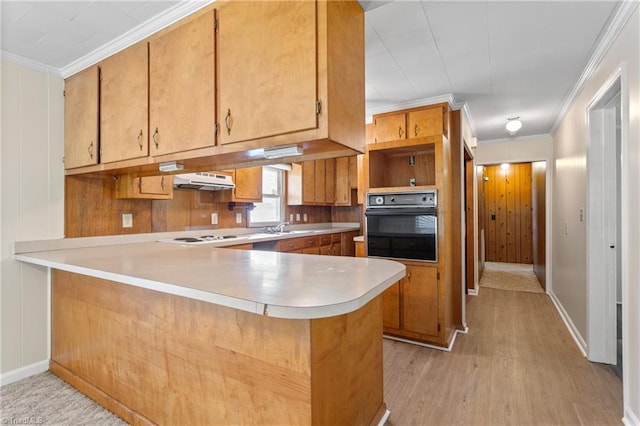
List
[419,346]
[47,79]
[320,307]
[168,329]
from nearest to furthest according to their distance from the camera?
1. [320,307]
2. [168,329]
3. [47,79]
4. [419,346]

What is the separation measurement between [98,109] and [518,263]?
797cm

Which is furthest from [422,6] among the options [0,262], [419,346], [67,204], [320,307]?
[0,262]

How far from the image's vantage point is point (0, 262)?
2.23 m

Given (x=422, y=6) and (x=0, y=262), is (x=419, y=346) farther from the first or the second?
(x=0, y=262)

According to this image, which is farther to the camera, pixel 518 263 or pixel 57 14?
pixel 518 263

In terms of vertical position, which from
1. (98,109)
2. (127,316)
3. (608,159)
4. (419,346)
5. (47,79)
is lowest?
(419,346)

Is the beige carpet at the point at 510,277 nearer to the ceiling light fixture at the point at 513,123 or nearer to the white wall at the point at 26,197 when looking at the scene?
the ceiling light fixture at the point at 513,123

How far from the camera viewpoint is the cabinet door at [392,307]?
3.00m

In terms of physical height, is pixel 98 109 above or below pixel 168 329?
above

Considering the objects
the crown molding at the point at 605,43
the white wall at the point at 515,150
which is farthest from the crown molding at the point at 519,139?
the crown molding at the point at 605,43

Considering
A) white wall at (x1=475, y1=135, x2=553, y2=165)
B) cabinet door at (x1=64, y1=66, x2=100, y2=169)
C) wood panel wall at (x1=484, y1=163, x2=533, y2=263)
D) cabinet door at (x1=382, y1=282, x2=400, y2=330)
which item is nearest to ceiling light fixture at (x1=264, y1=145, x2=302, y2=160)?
cabinet door at (x1=64, y1=66, x2=100, y2=169)

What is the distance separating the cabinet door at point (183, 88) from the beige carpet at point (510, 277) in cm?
510

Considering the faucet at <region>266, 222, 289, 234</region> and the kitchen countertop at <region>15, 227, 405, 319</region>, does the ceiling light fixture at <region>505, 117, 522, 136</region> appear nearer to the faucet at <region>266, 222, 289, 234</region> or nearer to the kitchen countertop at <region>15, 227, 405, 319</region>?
the faucet at <region>266, 222, 289, 234</region>

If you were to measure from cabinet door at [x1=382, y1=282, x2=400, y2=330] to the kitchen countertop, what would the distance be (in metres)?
1.41
